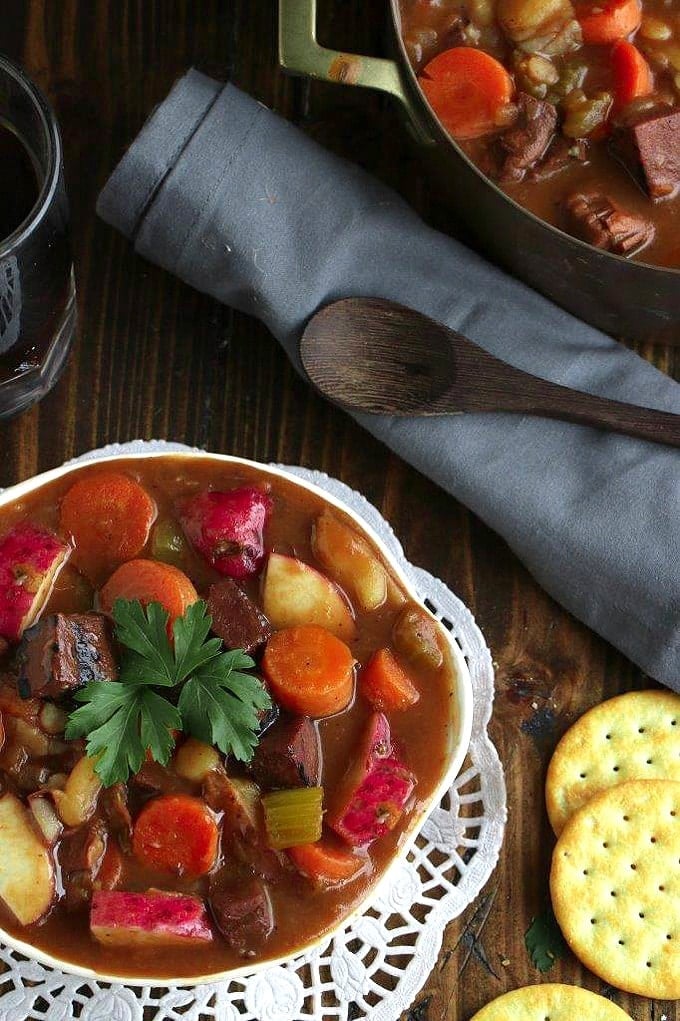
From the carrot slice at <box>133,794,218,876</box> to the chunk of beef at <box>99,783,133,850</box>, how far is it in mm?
17

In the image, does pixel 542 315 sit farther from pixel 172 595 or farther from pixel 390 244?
pixel 172 595

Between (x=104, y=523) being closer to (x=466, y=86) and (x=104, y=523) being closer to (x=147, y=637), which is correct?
(x=147, y=637)

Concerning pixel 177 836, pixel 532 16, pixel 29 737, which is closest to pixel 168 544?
pixel 29 737

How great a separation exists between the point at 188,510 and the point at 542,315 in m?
1.02

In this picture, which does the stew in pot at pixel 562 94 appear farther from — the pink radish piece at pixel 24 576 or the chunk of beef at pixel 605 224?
the pink radish piece at pixel 24 576

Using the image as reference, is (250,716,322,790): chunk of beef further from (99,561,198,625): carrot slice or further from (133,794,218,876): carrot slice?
(99,561,198,625): carrot slice

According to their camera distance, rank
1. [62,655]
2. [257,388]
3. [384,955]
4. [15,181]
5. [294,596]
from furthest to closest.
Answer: [257,388] < [384,955] < [15,181] < [294,596] < [62,655]

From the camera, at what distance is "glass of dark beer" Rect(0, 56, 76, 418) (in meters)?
2.54

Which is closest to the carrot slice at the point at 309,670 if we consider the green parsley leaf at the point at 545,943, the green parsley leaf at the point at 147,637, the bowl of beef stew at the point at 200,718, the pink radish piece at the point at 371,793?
the bowl of beef stew at the point at 200,718

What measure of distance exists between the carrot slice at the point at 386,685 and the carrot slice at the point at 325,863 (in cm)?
30

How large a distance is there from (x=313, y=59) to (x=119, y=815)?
160 centimetres

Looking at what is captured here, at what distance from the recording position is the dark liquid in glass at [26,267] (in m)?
2.57

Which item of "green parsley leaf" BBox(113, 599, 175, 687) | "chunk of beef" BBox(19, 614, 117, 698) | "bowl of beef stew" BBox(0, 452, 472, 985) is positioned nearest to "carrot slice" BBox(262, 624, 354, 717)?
"bowl of beef stew" BBox(0, 452, 472, 985)

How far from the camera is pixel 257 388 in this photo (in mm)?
3162
